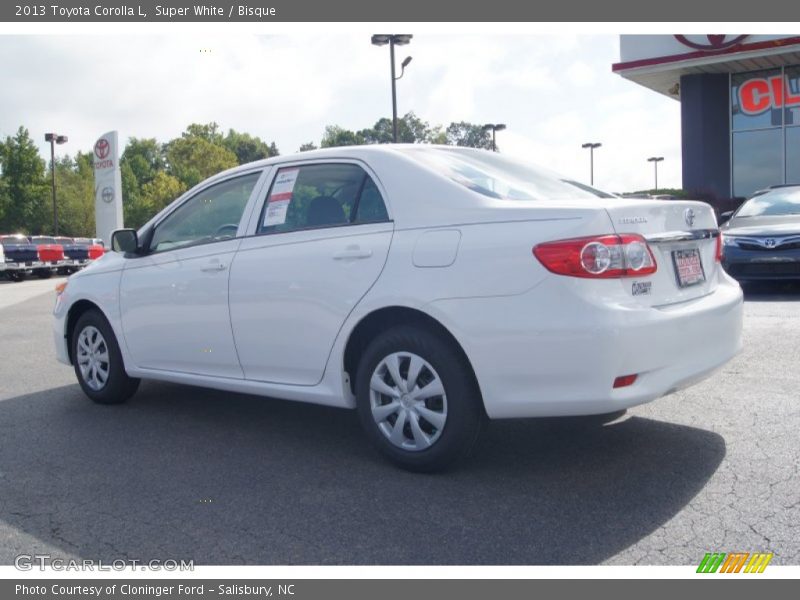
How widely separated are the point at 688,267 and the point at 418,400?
148 cm

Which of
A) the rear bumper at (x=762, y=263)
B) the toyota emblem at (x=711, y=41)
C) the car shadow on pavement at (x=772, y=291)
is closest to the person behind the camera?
the rear bumper at (x=762, y=263)

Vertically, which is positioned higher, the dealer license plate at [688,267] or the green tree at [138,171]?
the green tree at [138,171]

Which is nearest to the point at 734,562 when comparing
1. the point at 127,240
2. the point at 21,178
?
the point at 127,240

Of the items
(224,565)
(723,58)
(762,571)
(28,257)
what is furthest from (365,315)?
(28,257)

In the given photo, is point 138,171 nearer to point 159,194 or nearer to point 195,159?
point 195,159

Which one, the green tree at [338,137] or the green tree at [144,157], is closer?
the green tree at [338,137]

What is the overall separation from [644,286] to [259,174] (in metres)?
2.49

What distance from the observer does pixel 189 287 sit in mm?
5211

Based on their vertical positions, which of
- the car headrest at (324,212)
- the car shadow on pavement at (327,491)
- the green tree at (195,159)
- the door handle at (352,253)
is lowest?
the car shadow on pavement at (327,491)

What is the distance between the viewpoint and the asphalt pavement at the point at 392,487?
10.7 ft

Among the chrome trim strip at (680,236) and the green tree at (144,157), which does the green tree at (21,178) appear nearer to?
the green tree at (144,157)

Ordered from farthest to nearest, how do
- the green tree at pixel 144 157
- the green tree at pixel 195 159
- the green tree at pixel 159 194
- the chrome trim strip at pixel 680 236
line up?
the green tree at pixel 144 157 → the green tree at pixel 195 159 → the green tree at pixel 159 194 → the chrome trim strip at pixel 680 236

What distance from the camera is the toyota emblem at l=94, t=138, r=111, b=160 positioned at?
37125 millimetres

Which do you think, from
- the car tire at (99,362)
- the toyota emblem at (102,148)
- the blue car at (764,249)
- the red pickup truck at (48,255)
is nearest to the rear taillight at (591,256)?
the car tire at (99,362)
